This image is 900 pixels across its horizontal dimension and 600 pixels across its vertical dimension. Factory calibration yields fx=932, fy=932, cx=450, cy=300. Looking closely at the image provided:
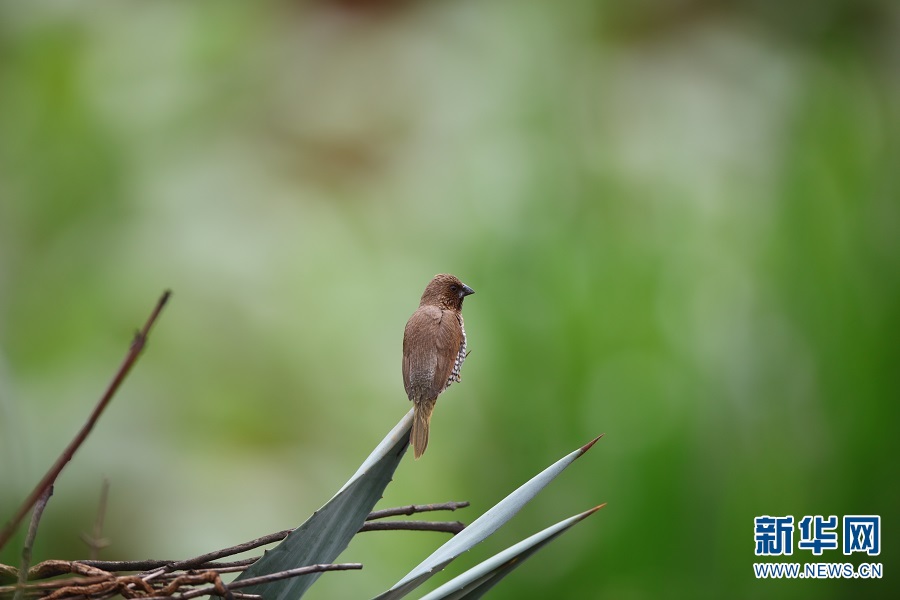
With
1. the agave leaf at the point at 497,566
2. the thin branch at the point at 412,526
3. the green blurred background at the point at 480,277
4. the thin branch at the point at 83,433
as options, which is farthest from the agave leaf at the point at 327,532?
the green blurred background at the point at 480,277

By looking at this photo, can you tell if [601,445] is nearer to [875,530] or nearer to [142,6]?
[875,530]

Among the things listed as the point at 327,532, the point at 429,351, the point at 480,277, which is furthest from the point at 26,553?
the point at 480,277

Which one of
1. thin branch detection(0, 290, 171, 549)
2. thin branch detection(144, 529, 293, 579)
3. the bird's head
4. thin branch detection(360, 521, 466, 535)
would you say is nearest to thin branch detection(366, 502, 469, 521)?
thin branch detection(360, 521, 466, 535)

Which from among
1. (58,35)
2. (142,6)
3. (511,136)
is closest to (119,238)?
(58,35)

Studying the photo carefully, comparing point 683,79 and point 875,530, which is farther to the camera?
point 683,79

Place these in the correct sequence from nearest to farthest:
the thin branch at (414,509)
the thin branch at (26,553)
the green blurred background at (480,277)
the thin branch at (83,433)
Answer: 1. the thin branch at (83,433)
2. the thin branch at (26,553)
3. the thin branch at (414,509)
4. the green blurred background at (480,277)

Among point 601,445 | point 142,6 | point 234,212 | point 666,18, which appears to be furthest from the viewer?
point 666,18

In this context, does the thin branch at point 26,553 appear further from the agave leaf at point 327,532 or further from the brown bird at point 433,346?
the brown bird at point 433,346
